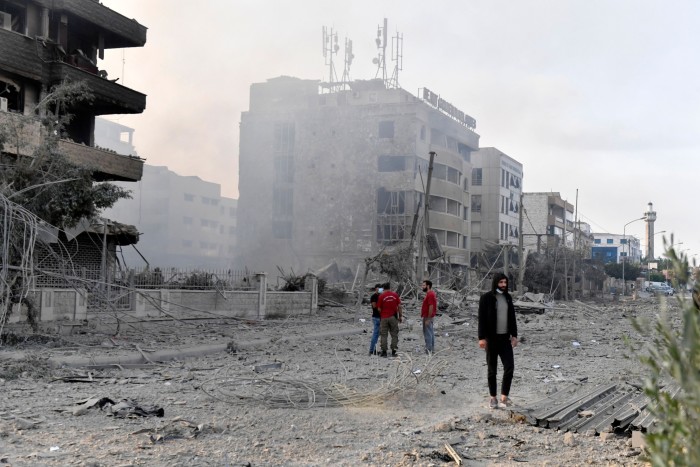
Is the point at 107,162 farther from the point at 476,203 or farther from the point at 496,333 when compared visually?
the point at 476,203

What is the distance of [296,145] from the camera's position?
205 feet

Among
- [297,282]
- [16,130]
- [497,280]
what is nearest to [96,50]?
[297,282]

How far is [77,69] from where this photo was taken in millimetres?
29703

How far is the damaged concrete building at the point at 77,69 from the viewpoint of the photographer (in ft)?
91.8

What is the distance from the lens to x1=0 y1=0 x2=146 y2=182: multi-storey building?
1101 inches

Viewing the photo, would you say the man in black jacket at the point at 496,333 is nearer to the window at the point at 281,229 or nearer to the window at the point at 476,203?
the window at the point at 281,229

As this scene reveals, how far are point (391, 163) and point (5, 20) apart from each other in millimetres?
34268

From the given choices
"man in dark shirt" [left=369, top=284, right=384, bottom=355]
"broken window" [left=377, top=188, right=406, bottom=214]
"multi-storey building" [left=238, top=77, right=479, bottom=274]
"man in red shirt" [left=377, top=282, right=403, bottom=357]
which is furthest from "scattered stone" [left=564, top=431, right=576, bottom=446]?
"broken window" [left=377, top=188, right=406, bottom=214]

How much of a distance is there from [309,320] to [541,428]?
779 inches

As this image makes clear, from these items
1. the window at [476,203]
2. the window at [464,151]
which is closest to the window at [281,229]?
the window at [464,151]

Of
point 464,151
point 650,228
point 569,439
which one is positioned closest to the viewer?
point 569,439

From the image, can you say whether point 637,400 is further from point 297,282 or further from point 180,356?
point 297,282

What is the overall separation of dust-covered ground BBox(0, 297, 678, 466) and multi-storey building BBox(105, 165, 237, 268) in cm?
5565

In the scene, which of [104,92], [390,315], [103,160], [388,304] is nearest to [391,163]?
[104,92]
